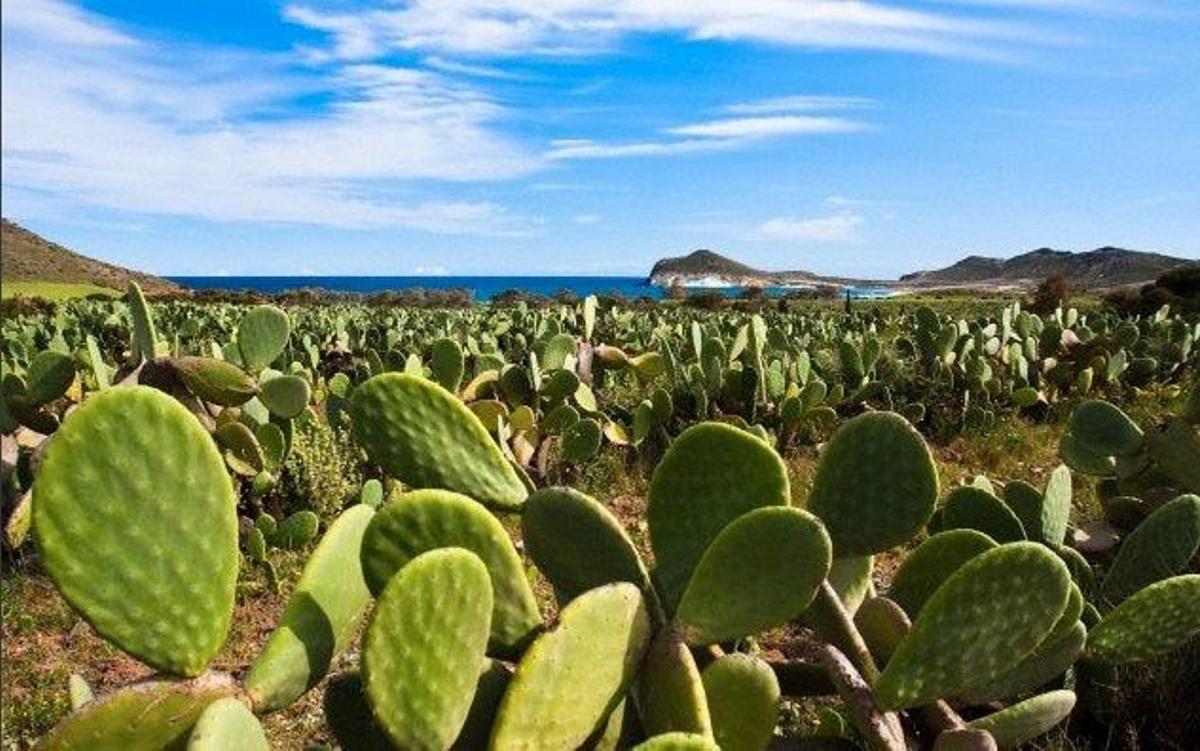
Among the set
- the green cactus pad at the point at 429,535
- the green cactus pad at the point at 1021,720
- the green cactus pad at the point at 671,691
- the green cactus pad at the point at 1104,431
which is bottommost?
the green cactus pad at the point at 1021,720

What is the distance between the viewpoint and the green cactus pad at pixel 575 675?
1.54 metres

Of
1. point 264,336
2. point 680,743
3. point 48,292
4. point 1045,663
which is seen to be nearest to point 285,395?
point 264,336

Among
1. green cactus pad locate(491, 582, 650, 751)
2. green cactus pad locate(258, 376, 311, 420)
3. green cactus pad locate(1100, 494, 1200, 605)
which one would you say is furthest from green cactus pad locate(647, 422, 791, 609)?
green cactus pad locate(258, 376, 311, 420)

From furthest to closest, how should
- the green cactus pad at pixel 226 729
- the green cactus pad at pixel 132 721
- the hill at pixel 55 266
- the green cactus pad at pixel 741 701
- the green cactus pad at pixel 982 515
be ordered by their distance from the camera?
the hill at pixel 55 266 → the green cactus pad at pixel 982 515 → the green cactus pad at pixel 741 701 → the green cactus pad at pixel 132 721 → the green cactus pad at pixel 226 729

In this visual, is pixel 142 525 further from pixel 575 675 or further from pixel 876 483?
pixel 876 483

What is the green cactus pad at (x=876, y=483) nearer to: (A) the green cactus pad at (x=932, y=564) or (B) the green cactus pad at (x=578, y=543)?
(A) the green cactus pad at (x=932, y=564)

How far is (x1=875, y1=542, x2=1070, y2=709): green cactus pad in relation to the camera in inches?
72.1

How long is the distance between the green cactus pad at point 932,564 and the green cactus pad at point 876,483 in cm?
29

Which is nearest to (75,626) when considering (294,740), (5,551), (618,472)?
(5,551)

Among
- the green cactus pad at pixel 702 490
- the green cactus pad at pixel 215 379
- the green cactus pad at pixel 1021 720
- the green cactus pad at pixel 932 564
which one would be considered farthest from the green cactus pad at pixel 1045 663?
the green cactus pad at pixel 215 379

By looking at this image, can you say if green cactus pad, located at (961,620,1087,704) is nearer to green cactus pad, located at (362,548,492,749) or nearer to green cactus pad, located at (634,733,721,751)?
green cactus pad, located at (634,733,721,751)

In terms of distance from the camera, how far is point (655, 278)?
513 ft

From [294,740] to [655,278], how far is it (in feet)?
505

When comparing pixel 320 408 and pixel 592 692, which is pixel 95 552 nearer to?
pixel 592 692
